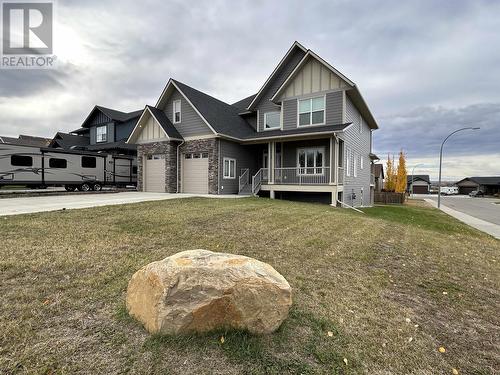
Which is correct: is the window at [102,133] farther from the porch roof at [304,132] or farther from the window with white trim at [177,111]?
the porch roof at [304,132]

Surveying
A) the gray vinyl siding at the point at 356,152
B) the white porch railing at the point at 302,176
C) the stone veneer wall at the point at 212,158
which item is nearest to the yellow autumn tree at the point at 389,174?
the gray vinyl siding at the point at 356,152

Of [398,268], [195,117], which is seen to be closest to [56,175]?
[195,117]

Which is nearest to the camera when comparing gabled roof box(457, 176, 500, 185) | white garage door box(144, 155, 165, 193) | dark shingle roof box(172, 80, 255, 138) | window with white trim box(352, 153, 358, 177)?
dark shingle roof box(172, 80, 255, 138)

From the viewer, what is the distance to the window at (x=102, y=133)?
27.6 metres

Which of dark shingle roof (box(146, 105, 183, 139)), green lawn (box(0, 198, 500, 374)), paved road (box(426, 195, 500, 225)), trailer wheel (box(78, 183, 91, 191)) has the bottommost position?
paved road (box(426, 195, 500, 225))

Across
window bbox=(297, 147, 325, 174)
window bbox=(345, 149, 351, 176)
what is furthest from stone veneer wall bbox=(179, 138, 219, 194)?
window bbox=(345, 149, 351, 176)

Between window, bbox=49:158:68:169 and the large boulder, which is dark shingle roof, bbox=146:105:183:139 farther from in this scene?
the large boulder

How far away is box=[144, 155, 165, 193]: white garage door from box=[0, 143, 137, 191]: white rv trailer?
3.73 m

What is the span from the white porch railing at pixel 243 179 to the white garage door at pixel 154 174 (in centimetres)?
545

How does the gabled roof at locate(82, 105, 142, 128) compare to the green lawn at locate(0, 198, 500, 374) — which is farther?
the gabled roof at locate(82, 105, 142, 128)

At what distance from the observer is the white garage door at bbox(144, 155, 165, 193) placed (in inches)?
715

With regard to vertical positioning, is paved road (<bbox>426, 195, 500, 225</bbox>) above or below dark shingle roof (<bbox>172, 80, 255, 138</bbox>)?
below

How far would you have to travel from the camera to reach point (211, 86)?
84.6ft

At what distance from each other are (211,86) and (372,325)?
26.3 meters
